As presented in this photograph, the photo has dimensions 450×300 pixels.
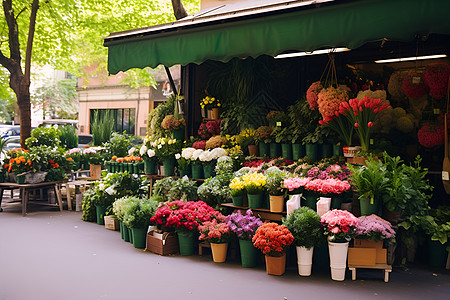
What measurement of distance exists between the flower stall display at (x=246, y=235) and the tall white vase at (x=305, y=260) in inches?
27.1

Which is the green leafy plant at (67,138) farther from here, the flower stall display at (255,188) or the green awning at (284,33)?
the flower stall display at (255,188)

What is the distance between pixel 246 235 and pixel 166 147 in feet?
12.1

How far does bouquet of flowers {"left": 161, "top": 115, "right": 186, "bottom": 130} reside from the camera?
10.6m

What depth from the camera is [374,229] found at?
239 inches

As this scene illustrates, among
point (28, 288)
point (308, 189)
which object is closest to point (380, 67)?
point (308, 189)

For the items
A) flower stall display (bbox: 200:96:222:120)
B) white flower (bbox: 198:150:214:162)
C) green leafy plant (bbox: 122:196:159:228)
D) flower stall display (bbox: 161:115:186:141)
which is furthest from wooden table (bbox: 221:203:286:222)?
flower stall display (bbox: 200:96:222:120)

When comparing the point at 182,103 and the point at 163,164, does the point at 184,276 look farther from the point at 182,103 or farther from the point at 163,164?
the point at 182,103

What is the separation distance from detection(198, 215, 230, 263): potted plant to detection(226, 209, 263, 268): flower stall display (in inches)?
4.9

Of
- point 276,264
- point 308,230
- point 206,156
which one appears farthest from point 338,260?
point 206,156

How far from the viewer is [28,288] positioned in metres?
5.82

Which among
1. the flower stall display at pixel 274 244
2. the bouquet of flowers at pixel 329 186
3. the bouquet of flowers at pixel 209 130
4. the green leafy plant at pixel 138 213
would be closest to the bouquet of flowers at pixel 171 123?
the bouquet of flowers at pixel 209 130

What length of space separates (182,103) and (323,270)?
5.69 metres

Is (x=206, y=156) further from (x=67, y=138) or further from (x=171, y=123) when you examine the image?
(x=67, y=138)

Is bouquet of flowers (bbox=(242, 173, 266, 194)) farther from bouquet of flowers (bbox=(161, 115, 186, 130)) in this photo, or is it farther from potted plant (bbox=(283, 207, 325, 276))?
bouquet of flowers (bbox=(161, 115, 186, 130))
